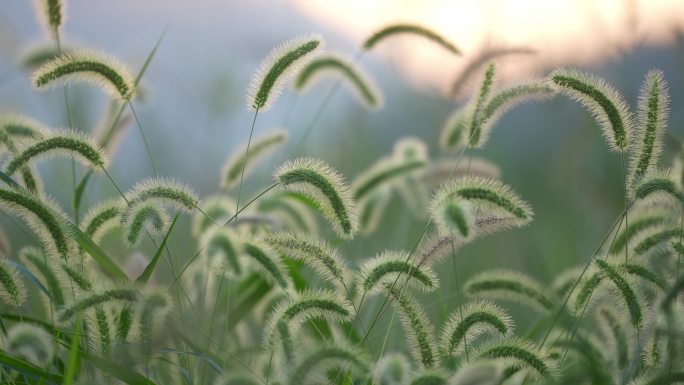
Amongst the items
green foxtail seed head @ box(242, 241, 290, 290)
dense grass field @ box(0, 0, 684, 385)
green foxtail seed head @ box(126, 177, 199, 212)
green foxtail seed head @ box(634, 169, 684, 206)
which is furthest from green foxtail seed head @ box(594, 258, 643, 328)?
green foxtail seed head @ box(126, 177, 199, 212)

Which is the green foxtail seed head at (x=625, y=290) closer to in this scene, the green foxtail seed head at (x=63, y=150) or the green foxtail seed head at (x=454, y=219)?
the green foxtail seed head at (x=454, y=219)

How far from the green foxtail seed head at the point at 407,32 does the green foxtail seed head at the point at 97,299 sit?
1750 mm

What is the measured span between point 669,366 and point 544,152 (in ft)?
18.0

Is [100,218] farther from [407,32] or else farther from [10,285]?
[407,32]

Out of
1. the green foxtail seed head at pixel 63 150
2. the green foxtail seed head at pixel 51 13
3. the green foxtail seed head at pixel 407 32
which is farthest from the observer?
the green foxtail seed head at pixel 407 32

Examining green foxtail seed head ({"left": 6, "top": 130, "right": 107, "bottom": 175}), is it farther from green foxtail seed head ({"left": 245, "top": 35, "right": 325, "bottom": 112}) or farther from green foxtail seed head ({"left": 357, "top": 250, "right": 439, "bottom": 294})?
green foxtail seed head ({"left": 357, "top": 250, "right": 439, "bottom": 294})

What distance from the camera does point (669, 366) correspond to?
7.57ft

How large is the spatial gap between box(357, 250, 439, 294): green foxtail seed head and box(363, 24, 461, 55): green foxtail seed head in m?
1.27

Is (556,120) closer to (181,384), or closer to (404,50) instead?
(404,50)

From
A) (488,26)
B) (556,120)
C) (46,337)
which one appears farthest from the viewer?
(556,120)

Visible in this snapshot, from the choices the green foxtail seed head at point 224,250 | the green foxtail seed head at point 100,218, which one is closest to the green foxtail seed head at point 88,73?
the green foxtail seed head at point 100,218

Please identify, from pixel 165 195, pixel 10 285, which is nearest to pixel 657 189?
pixel 165 195

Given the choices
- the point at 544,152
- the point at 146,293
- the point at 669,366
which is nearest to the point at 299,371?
the point at 146,293

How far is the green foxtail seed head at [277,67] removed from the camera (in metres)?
2.80
